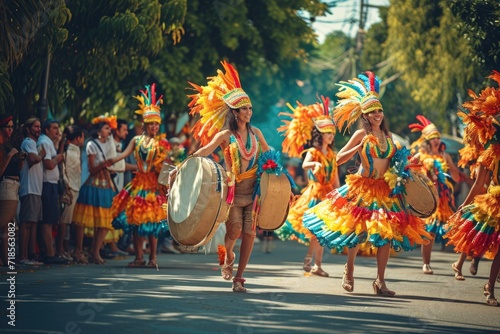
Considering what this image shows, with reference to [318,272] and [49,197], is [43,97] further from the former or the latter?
[318,272]

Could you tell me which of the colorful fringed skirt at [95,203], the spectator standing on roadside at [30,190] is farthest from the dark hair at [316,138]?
the spectator standing on roadside at [30,190]

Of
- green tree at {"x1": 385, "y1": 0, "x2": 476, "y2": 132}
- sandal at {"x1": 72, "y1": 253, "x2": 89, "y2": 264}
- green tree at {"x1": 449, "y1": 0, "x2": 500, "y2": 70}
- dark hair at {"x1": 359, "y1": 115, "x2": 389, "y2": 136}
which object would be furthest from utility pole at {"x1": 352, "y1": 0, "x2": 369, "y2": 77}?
dark hair at {"x1": 359, "y1": 115, "x2": 389, "y2": 136}

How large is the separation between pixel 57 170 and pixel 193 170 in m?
4.74

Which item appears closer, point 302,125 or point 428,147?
point 302,125

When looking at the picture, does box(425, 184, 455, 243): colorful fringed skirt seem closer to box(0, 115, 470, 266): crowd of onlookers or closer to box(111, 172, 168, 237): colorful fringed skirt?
box(0, 115, 470, 266): crowd of onlookers

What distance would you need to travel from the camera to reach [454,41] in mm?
24672

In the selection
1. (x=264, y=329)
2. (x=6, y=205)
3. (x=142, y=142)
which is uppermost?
(x=142, y=142)

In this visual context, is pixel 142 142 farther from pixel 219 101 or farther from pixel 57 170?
pixel 219 101

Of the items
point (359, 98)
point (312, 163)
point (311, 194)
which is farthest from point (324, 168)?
point (359, 98)

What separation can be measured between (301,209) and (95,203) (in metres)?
3.21

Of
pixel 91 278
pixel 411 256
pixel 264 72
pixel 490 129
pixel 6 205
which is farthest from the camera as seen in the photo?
pixel 264 72

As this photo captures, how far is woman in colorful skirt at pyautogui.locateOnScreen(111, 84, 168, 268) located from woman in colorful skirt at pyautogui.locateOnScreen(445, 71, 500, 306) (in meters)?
4.58

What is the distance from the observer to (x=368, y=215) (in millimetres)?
11055

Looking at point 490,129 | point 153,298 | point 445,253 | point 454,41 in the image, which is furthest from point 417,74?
point 153,298
